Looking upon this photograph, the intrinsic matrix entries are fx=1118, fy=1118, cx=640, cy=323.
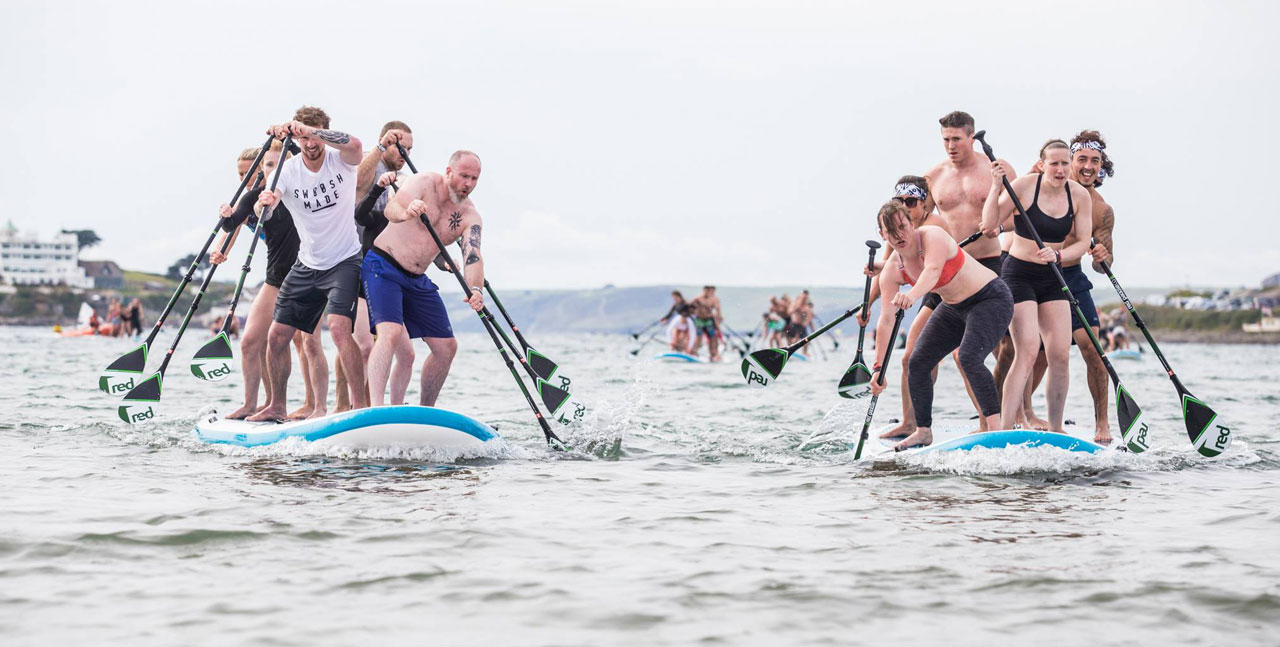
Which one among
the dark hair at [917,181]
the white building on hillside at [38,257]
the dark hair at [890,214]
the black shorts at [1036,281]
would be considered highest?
the white building on hillside at [38,257]

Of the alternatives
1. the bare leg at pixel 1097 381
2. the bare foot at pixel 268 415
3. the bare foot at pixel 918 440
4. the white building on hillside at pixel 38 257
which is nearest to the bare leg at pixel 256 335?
the bare foot at pixel 268 415

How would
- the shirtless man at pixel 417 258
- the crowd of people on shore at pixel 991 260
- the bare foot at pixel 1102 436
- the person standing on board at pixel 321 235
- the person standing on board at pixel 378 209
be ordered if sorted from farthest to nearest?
the bare foot at pixel 1102 436
the person standing on board at pixel 378 209
the shirtless man at pixel 417 258
the person standing on board at pixel 321 235
the crowd of people on shore at pixel 991 260

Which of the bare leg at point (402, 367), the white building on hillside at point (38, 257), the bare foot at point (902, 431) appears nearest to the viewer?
the bare leg at point (402, 367)

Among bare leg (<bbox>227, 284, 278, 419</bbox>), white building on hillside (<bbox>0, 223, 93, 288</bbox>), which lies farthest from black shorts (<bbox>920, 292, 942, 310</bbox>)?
white building on hillside (<bbox>0, 223, 93, 288</bbox>)

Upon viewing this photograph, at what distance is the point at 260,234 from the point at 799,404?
7717 mm

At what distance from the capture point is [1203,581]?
4371 millimetres

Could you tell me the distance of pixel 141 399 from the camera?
339 inches

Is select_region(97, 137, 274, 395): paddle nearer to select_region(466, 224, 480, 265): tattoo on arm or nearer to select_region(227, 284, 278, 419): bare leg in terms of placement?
select_region(227, 284, 278, 419): bare leg

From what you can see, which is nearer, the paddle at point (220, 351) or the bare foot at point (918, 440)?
the bare foot at point (918, 440)

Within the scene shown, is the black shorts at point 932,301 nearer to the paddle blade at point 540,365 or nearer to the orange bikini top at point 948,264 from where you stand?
the orange bikini top at point 948,264

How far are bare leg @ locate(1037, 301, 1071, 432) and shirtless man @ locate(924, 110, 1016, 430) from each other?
467mm

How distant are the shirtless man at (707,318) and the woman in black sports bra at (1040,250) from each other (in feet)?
59.3

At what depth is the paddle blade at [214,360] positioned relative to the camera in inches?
336

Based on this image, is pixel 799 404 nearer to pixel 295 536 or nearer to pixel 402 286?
pixel 402 286
